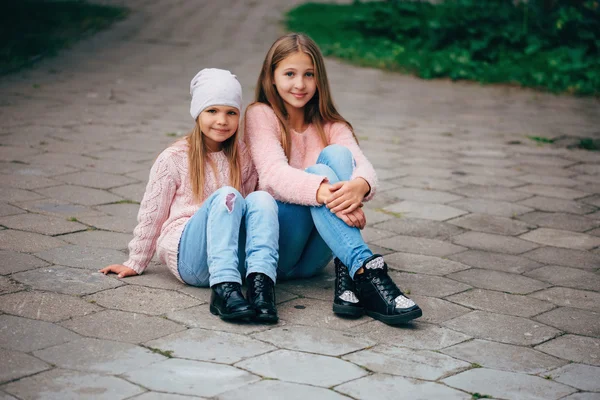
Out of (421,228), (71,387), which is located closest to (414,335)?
(71,387)

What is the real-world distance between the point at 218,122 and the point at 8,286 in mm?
934

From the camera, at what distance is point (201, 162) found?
2.92 m

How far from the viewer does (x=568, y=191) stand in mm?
4738

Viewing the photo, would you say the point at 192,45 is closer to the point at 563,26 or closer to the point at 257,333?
the point at 563,26

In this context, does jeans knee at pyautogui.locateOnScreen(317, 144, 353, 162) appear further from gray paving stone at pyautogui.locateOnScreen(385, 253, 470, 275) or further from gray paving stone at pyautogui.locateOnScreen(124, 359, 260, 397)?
gray paving stone at pyautogui.locateOnScreen(124, 359, 260, 397)

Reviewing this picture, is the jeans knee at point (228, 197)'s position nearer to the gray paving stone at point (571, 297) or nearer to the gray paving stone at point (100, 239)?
the gray paving stone at point (100, 239)

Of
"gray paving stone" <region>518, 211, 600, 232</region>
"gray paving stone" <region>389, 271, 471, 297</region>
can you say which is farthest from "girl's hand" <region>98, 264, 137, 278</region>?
"gray paving stone" <region>518, 211, 600, 232</region>

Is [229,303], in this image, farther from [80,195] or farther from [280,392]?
[80,195]

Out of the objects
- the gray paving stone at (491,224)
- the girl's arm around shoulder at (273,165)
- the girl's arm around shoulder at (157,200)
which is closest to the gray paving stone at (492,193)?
the gray paving stone at (491,224)

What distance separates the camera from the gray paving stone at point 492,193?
179 inches

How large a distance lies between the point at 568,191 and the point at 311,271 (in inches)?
87.7

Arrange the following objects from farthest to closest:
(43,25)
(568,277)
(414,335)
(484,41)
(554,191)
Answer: (43,25) → (484,41) → (554,191) → (568,277) → (414,335)

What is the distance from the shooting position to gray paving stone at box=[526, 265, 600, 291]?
3250 millimetres

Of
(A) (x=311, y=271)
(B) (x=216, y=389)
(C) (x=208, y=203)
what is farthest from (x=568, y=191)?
(B) (x=216, y=389)
